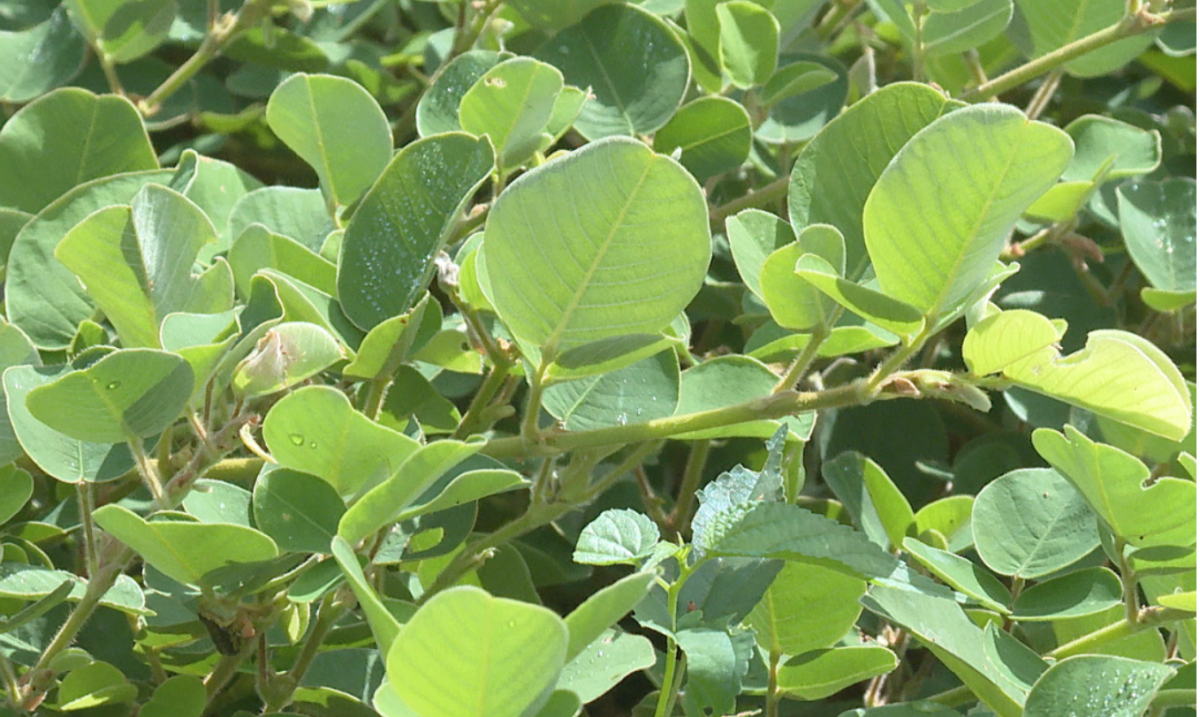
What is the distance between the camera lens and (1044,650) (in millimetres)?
830

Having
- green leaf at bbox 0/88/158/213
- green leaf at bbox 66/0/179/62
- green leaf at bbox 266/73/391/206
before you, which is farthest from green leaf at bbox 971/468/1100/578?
green leaf at bbox 66/0/179/62

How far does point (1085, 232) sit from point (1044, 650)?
0.55 meters

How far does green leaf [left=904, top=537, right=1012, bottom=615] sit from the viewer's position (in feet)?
2.18

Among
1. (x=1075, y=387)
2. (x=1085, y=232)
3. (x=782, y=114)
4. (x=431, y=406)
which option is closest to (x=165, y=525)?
(x=431, y=406)

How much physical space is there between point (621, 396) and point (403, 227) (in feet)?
0.53

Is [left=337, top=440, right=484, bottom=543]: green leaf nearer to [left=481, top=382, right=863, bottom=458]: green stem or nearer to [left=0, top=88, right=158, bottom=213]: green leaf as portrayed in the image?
[left=481, top=382, right=863, bottom=458]: green stem

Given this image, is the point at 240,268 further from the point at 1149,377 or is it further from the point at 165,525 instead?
the point at 1149,377

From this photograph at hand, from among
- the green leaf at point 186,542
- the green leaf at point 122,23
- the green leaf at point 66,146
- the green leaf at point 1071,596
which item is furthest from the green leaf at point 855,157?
the green leaf at point 122,23

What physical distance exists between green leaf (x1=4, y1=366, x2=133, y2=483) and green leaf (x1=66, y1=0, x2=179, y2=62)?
49 centimetres

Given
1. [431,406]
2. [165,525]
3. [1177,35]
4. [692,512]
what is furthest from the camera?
[1177,35]

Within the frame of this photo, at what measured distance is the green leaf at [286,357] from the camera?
58 cm

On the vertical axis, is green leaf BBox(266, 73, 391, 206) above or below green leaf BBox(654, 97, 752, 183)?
above

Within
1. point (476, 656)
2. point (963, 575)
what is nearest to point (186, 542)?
point (476, 656)

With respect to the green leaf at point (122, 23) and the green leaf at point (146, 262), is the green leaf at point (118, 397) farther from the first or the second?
the green leaf at point (122, 23)
